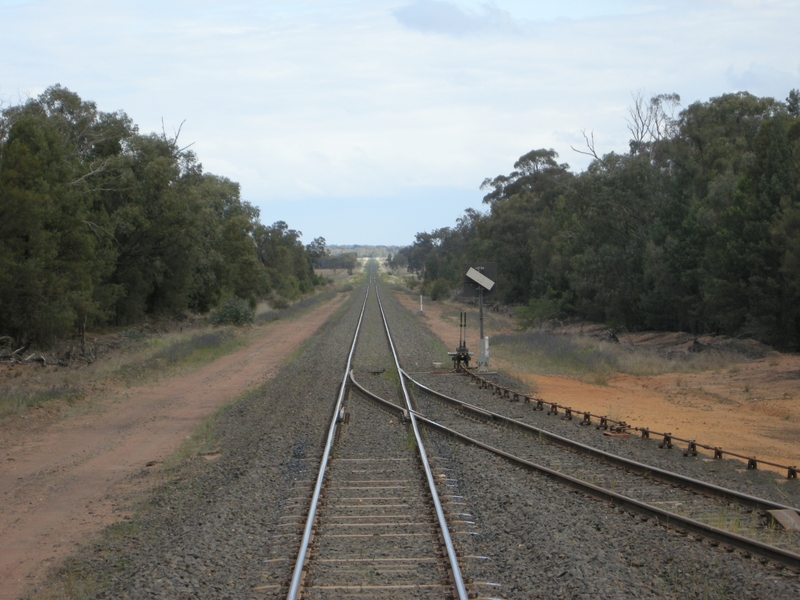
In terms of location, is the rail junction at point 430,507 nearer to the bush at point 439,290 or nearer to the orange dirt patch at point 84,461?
the orange dirt patch at point 84,461

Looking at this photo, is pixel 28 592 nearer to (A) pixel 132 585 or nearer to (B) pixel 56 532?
(A) pixel 132 585

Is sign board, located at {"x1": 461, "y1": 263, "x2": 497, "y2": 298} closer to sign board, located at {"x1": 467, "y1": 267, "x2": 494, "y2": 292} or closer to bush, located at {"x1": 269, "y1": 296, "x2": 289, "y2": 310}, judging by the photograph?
sign board, located at {"x1": 467, "y1": 267, "x2": 494, "y2": 292}

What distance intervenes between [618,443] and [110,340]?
30036 millimetres

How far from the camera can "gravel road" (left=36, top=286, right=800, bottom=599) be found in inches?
231

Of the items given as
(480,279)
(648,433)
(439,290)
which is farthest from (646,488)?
(439,290)

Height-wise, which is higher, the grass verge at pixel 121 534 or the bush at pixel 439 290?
the bush at pixel 439 290

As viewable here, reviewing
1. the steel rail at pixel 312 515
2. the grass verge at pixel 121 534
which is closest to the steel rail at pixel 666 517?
the steel rail at pixel 312 515

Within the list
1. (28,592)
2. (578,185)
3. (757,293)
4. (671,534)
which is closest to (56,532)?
(28,592)

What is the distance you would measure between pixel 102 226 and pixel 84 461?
84.7ft

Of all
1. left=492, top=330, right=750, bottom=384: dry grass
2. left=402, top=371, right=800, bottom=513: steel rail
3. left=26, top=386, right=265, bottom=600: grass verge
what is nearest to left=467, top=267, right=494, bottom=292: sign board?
left=492, top=330, right=750, bottom=384: dry grass

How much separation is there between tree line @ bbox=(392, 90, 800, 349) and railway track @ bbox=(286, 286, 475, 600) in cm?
2128

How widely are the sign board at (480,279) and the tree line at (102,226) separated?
15.3 m

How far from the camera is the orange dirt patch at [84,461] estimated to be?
7.46m

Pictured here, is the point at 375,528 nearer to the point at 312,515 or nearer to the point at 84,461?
the point at 312,515
